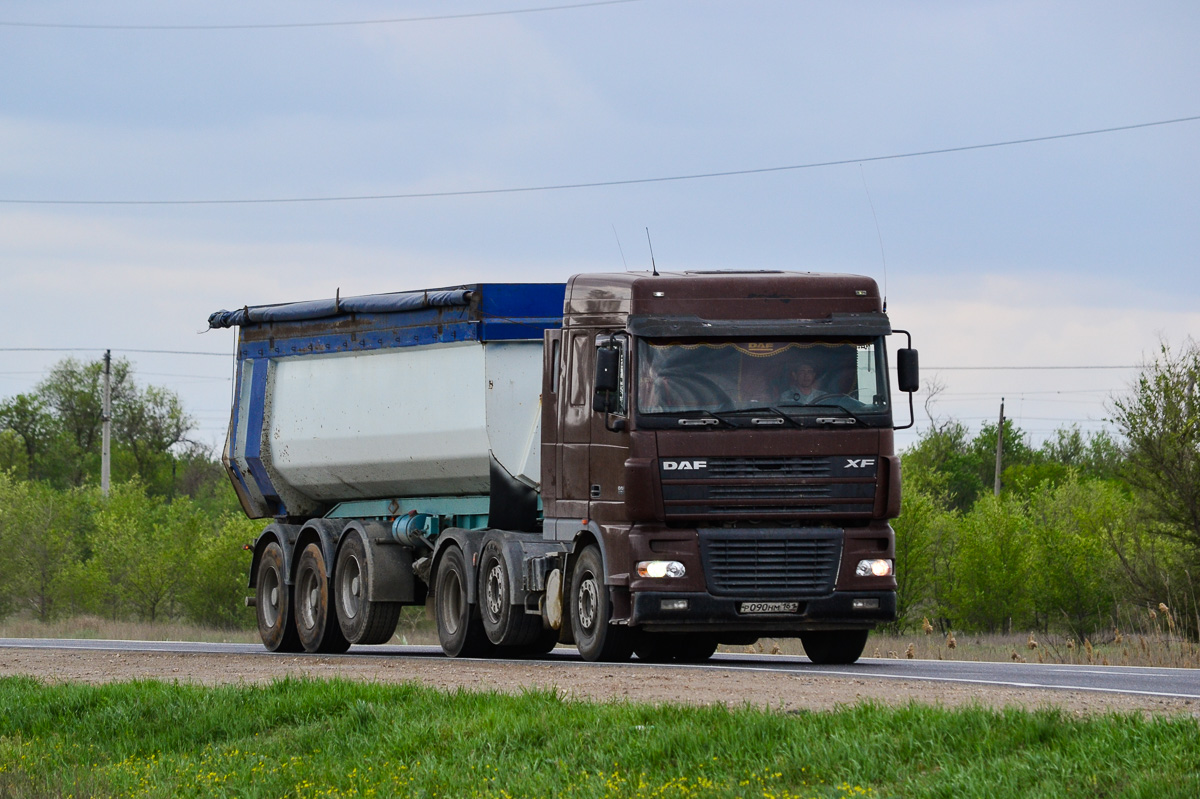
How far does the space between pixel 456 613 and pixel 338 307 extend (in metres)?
4.29

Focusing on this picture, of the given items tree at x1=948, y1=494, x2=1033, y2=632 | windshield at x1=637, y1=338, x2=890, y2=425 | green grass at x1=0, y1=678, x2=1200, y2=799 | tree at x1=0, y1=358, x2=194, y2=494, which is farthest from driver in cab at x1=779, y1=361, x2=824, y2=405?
tree at x1=0, y1=358, x2=194, y2=494

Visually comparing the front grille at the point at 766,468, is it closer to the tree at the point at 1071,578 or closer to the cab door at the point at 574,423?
the cab door at the point at 574,423

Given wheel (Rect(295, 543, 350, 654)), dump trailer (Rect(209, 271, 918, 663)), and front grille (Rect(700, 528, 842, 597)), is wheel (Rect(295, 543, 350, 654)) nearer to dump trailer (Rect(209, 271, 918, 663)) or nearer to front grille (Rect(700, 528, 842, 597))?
dump trailer (Rect(209, 271, 918, 663))

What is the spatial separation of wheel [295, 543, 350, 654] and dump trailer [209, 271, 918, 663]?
0.08 m

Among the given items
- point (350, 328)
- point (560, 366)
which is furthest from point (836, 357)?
point (350, 328)

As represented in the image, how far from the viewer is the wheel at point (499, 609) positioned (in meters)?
16.8

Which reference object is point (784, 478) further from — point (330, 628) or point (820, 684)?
point (330, 628)

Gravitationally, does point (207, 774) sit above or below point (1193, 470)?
below

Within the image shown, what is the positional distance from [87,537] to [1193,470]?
118 ft

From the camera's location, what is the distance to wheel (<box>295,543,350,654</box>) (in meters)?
20.3

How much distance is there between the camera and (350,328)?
20.0 metres

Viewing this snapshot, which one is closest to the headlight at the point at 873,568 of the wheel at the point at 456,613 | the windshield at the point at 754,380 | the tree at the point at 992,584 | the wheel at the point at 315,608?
the windshield at the point at 754,380

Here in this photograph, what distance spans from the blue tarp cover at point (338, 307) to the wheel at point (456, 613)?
276 cm

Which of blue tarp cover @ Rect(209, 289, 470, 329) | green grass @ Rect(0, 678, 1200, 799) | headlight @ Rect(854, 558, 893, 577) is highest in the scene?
blue tarp cover @ Rect(209, 289, 470, 329)
